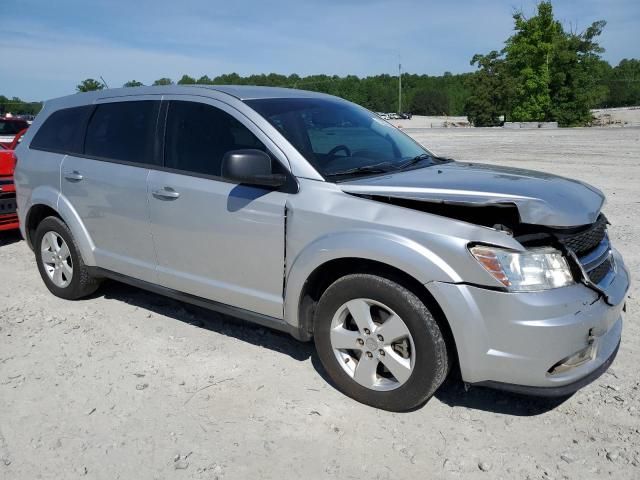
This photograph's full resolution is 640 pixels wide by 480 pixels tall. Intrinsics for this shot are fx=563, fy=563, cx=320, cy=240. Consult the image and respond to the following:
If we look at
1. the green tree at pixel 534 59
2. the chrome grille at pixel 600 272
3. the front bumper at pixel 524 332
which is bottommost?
the front bumper at pixel 524 332

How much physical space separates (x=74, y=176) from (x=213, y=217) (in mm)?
1648

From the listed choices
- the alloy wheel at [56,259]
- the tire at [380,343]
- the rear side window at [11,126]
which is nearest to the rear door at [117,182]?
the alloy wheel at [56,259]

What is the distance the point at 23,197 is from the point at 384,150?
338cm

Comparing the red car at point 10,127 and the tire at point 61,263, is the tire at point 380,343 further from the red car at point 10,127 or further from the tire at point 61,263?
the red car at point 10,127

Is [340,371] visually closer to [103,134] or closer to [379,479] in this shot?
[379,479]

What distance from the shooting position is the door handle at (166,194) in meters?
3.83

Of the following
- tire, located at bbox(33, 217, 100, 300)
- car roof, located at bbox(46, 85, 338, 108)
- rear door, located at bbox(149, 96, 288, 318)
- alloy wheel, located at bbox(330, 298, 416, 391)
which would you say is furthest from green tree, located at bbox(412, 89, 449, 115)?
alloy wheel, located at bbox(330, 298, 416, 391)

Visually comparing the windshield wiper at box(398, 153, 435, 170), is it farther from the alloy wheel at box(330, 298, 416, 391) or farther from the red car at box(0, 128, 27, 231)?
the red car at box(0, 128, 27, 231)

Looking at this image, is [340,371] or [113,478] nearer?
[113,478]

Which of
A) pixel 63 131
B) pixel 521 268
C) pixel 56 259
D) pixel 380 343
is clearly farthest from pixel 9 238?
pixel 521 268

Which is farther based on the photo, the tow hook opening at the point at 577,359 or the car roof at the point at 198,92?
the car roof at the point at 198,92

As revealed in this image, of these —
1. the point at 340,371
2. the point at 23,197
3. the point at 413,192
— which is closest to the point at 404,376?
the point at 340,371

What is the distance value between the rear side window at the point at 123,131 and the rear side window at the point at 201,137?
0.21 meters

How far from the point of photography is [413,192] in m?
3.00
